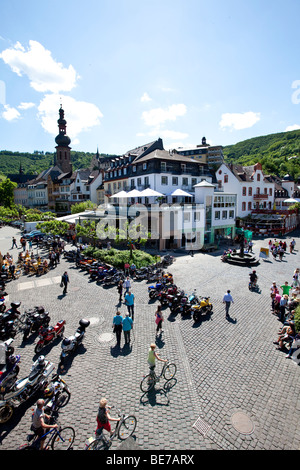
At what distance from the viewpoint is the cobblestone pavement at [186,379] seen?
6266 millimetres

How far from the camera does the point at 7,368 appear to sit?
8.06 metres

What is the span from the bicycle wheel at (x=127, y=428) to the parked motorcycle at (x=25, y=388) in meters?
2.97

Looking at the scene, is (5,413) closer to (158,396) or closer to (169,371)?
(158,396)

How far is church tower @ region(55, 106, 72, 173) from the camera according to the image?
84.0m

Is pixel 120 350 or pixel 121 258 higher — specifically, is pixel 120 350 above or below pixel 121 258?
below

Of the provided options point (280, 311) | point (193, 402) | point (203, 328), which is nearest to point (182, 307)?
point (203, 328)

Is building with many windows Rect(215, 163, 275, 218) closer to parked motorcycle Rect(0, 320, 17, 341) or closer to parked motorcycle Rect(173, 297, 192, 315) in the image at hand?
parked motorcycle Rect(173, 297, 192, 315)

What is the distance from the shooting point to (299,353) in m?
9.41

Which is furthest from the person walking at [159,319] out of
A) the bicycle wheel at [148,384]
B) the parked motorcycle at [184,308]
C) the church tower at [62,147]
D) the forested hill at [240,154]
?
the forested hill at [240,154]

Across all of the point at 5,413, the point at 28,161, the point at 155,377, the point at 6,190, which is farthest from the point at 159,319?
the point at 28,161

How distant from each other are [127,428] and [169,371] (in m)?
2.45

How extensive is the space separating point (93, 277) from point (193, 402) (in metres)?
12.5

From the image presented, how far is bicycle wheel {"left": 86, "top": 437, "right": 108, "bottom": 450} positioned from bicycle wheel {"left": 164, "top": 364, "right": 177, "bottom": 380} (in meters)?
2.83
